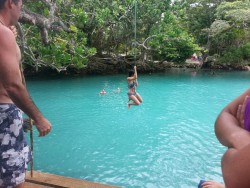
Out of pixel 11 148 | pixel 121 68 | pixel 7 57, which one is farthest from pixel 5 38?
pixel 121 68

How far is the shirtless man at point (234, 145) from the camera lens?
0.62 meters

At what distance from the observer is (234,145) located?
82 centimetres

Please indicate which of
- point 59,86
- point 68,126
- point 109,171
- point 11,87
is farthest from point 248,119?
point 59,86

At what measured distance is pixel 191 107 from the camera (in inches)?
374

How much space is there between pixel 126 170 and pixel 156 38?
11527 millimetres

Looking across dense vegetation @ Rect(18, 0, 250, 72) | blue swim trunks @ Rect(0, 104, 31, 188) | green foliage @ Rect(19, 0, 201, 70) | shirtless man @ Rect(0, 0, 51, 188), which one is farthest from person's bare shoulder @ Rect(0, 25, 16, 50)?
green foliage @ Rect(19, 0, 201, 70)

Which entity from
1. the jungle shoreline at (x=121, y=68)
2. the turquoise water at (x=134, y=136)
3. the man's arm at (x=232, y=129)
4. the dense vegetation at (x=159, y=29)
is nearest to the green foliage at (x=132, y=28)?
the dense vegetation at (x=159, y=29)

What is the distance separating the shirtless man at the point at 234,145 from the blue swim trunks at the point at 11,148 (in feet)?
3.15

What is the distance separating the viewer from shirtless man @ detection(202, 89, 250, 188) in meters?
0.62

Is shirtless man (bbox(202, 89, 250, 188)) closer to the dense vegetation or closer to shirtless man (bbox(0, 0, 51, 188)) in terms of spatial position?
shirtless man (bbox(0, 0, 51, 188))

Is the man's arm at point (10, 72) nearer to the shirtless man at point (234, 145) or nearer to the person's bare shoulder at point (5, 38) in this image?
the person's bare shoulder at point (5, 38)

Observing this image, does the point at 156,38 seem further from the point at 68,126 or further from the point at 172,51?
the point at 68,126

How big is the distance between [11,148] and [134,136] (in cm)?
527

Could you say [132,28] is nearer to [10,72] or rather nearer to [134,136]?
[134,136]
